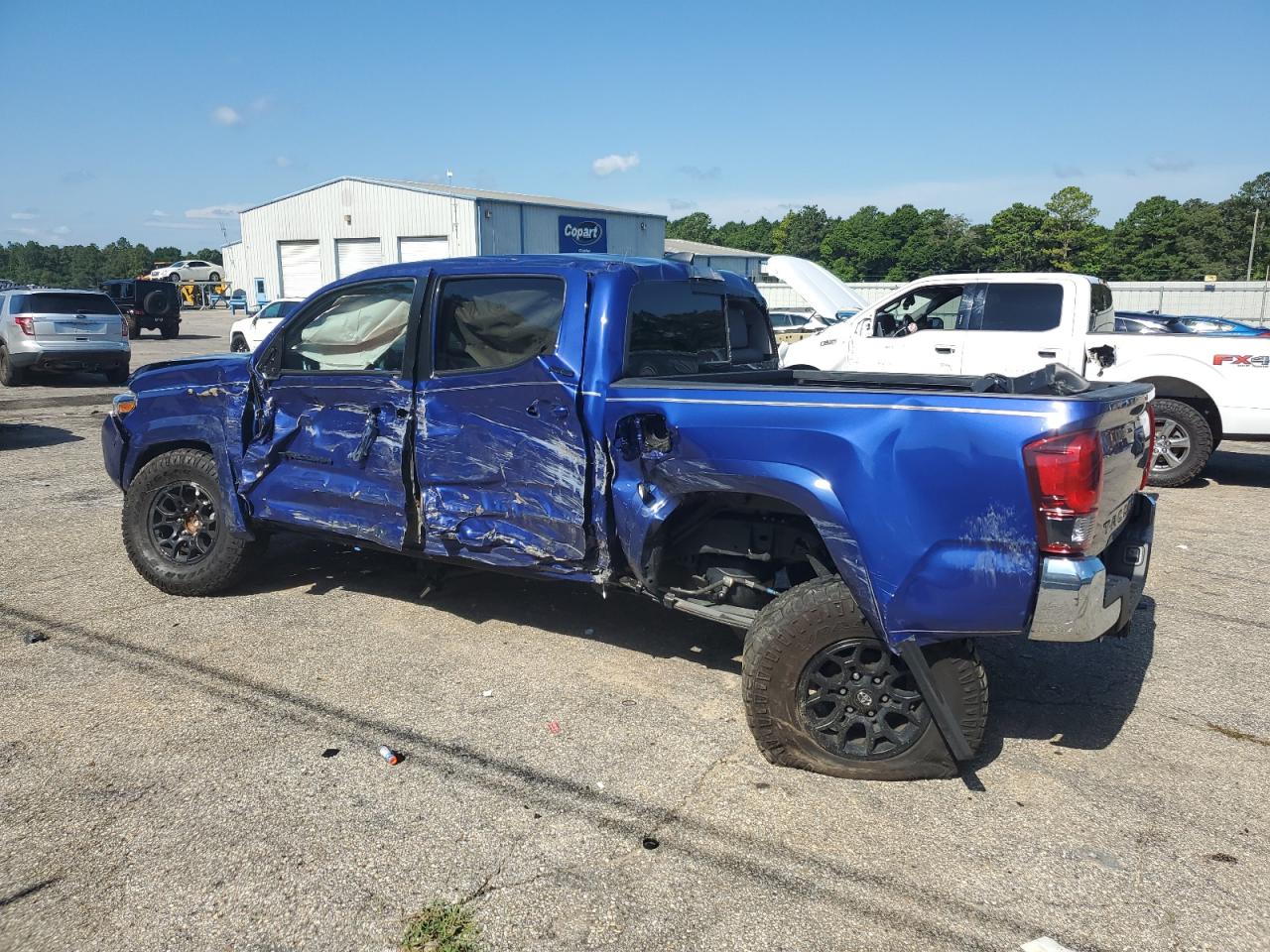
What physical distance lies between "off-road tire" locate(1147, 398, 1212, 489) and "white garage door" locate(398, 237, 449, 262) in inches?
1096

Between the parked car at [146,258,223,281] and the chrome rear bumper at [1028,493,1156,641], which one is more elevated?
the parked car at [146,258,223,281]

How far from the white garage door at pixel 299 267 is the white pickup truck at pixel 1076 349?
31380 millimetres

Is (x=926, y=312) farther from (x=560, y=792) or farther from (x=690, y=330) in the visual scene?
(x=560, y=792)

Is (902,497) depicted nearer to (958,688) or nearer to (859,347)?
(958,688)

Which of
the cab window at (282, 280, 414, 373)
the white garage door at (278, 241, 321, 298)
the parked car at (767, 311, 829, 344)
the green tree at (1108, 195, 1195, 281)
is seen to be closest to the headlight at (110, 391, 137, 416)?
the cab window at (282, 280, 414, 373)

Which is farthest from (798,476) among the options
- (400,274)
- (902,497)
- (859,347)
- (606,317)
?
(859,347)

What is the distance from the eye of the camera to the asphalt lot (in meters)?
2.79

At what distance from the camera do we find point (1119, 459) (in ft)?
11.3

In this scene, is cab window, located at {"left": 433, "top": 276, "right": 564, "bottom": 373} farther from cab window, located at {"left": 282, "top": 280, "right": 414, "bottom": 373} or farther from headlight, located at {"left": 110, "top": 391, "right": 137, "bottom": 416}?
headlight, located at {"left": 110, "top": 391, "right": 137, "bottom": 416}

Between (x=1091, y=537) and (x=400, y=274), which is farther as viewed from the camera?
(x=400, y=274)

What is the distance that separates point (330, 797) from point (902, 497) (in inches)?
90.1

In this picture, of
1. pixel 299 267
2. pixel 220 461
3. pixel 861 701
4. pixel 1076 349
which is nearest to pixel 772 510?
pixel 861 701

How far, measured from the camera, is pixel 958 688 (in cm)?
346

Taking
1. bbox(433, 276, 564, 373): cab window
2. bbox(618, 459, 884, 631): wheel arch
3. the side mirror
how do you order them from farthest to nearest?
the side mirror → bbox(433, 276, 564, 373): cab window → bbox(618, 459, 884, 631): wheel arch
